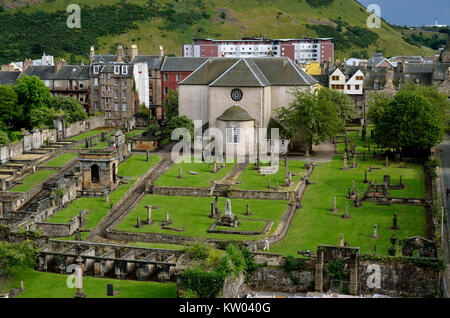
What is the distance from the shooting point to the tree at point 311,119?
73000 mm

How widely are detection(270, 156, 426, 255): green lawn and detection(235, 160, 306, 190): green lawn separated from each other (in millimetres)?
1671

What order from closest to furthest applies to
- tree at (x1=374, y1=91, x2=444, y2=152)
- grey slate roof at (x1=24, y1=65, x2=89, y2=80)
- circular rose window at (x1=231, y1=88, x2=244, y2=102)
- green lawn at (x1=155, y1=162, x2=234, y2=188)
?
1. green lawn at (x1=155, y1=162, x2=234, y2=188)
2. tree at (x1=374, y1=91, x2=444, y2=152)
3. circular rose window at (x1=231, y1=88, x2=244, y2=102)
4. grey slate roof at (x1=24, y1=65, x2=89, y2=80)

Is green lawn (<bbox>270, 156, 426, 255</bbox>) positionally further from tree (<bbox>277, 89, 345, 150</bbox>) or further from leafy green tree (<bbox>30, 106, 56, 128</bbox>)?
leafy green tree (<bbox>30, 106, 56, 128</bbox>)

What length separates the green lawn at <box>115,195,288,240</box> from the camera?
51.2m

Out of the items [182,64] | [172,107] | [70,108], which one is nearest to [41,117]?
[70,108]

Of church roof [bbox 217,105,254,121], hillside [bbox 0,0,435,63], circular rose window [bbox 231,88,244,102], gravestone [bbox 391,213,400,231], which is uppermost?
hillside [bbox 0,0,435,63]

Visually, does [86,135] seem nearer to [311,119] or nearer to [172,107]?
[172,107]

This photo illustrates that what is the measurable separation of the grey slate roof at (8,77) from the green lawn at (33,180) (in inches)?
1828

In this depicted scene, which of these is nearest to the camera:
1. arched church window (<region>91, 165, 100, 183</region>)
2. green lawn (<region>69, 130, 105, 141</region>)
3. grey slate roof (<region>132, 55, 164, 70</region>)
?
arched church window (<region>91, 165, 100, 183</region>)

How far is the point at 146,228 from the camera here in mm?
52062

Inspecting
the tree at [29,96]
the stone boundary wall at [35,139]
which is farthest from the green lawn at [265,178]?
the tree at [29,96]

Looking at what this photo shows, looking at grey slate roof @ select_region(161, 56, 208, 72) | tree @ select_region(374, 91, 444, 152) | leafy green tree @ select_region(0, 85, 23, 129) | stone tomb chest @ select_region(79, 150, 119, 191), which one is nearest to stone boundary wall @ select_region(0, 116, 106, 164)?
leafy green tree @ select_region(0, 85, 23, 129)

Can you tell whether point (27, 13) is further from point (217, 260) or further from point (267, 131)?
point (217, 260)
